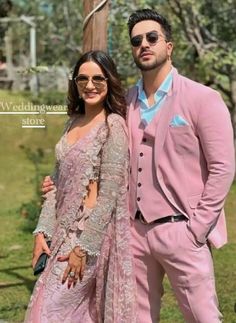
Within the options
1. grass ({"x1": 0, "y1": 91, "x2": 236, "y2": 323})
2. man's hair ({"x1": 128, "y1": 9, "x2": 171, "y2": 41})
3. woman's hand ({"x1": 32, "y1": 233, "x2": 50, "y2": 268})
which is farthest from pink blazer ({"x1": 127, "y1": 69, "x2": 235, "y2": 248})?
grass ({"x1": 0, "y1": 91, "x2": 236, "y2": 323})

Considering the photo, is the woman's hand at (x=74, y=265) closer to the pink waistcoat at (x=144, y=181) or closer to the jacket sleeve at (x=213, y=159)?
the pink waistcoat at (x=144, y=181)

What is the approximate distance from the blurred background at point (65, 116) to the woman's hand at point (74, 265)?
119 cm

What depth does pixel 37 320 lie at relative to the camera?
305cm

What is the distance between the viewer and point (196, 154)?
2.97 meters

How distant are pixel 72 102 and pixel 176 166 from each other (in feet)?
2.08

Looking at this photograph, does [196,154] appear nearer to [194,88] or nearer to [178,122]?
[178,122]

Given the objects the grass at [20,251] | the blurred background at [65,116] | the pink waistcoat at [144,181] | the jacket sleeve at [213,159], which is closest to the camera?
the jacket sleeve at [213,159]

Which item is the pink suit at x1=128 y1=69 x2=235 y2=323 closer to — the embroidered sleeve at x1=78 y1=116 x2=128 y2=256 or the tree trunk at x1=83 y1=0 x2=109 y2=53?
the embroidered sleeve at x1=78 y1=116 x2=128 y2=256

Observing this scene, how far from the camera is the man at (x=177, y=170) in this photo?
2.92 metres

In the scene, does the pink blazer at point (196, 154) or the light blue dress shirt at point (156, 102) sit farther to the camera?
the light blue dress shirt at point (156, 102)

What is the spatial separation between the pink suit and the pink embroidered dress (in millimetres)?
98

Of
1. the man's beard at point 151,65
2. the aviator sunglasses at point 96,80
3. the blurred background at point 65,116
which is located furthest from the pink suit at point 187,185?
the blurred background at point 65,116

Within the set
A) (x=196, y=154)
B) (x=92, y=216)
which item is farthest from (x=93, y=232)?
(x=196, y=154)

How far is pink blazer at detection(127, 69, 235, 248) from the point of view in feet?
9.53
